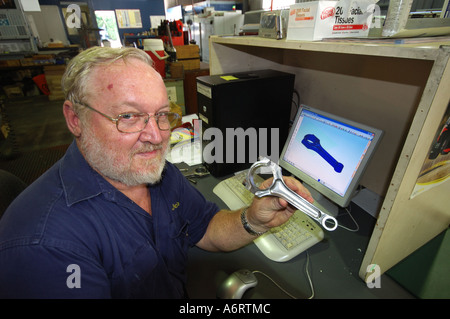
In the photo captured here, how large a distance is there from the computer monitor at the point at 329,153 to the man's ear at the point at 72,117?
82cm

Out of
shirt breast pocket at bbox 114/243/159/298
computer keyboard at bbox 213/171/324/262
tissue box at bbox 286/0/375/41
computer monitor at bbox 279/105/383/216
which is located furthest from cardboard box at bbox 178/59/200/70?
shirt breast pocket at bbox 114/243/159/298

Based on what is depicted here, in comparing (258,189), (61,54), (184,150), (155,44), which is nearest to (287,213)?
(258,189)

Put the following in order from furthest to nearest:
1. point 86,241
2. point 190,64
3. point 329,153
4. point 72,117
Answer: point 190,64 → point 329,153 → point 72,117 → point 86,241

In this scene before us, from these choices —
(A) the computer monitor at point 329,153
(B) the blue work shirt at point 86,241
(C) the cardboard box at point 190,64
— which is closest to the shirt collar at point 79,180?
(B) the blue work shirt at point 86,241

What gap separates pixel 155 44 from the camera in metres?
2.51

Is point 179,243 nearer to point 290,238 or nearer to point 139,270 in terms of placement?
point 139,270

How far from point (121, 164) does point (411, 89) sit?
100 centimetres

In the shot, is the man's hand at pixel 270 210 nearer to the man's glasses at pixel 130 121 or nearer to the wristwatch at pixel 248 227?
the wristwatch at pixel 248 227

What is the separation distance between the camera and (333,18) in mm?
697

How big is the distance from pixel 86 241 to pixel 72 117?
35 centimetres

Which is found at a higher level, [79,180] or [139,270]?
[79,180]

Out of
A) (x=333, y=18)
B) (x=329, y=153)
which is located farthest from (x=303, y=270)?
(x=333, y=18)

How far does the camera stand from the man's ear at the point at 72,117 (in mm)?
662
